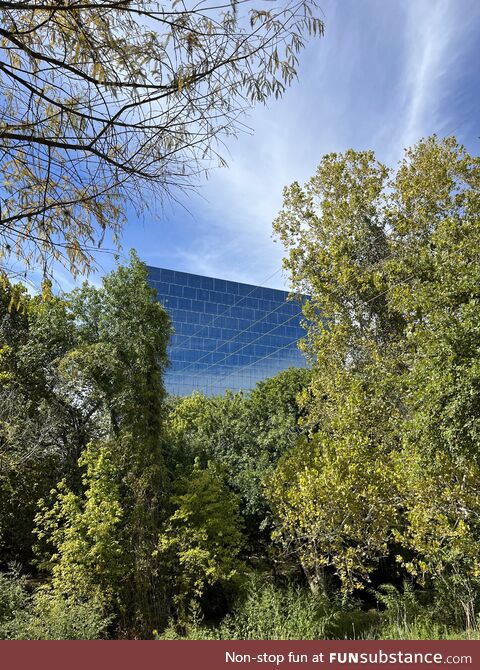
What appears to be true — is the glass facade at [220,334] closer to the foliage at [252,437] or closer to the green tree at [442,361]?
the foliage at [252,437]

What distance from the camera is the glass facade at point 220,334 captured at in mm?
29438

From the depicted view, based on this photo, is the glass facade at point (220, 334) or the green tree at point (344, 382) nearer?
the green tree at point (344, 382)

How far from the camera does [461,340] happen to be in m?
4.11

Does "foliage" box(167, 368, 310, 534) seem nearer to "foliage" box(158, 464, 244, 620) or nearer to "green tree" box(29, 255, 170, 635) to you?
"foliage" box(158, 464, 244, 620)

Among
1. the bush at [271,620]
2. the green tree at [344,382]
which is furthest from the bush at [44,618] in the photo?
the green tree at [344,382]

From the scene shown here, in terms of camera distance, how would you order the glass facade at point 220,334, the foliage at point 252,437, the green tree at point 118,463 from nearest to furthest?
the green tree at point 118,463 → the foliage at point 252,437 → the glass facade at point 220,334

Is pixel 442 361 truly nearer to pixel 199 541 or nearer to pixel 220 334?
pixel 199 541

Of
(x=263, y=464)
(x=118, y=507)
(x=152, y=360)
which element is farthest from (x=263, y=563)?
(x=152, y=360)

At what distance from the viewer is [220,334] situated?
102 feet

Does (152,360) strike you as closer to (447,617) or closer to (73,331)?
(73,331)

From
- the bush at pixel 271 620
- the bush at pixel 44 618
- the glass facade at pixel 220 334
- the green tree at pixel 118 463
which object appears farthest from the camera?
the glass facade at pixel 220 334

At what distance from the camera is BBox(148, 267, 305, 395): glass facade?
29.4m

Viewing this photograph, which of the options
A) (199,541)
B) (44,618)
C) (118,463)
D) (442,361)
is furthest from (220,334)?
(442,361)

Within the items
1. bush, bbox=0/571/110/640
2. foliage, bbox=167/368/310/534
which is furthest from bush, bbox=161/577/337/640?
foliage, bbox=167/368/310/534
